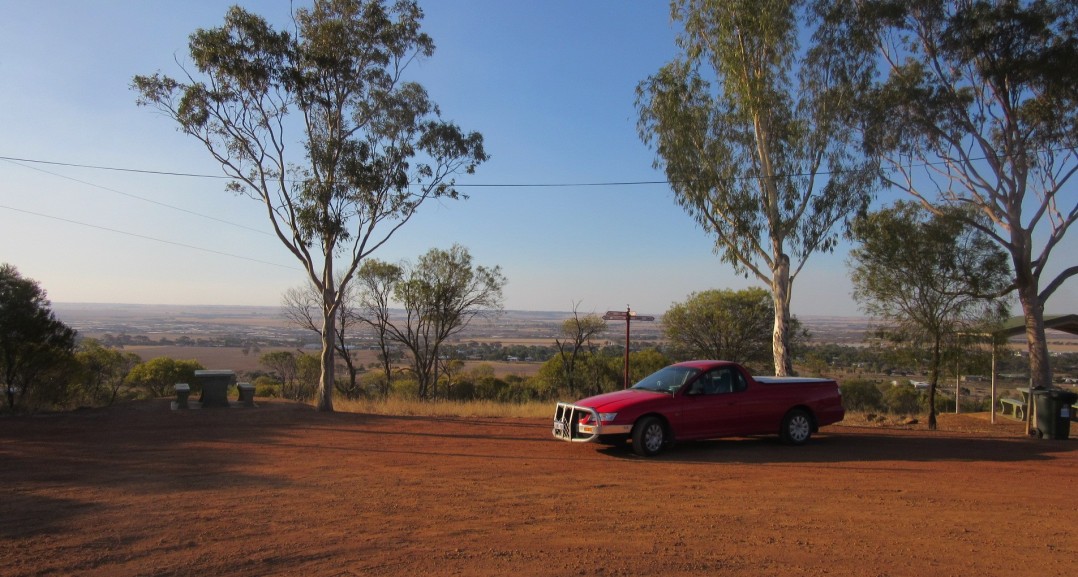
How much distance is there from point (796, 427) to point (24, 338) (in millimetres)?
17959

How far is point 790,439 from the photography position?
12555 mm

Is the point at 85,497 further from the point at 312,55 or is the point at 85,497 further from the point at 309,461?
the point at 312,55

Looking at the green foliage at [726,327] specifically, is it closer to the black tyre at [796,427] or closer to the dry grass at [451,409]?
the dry grass at [451,409]

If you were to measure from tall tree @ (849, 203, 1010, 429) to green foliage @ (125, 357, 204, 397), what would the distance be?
27.3 metres

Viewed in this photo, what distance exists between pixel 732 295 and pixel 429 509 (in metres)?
30.4

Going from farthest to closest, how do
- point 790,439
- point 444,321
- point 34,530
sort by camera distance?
1. point 444,321
2. point 790,439
3. point 34,530

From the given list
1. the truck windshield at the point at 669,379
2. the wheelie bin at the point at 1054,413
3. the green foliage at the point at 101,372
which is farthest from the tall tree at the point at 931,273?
the green foliage at the point at 101,372

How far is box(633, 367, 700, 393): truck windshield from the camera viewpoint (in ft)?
39.5

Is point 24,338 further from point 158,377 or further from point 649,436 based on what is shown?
point 649,436

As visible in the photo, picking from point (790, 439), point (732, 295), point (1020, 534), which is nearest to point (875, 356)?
point (790, 439)

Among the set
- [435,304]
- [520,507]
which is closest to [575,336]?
[435,304]

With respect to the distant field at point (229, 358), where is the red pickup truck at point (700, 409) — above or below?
above

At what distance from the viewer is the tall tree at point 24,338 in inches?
682

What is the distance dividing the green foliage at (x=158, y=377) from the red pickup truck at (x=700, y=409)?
25.2 meters
